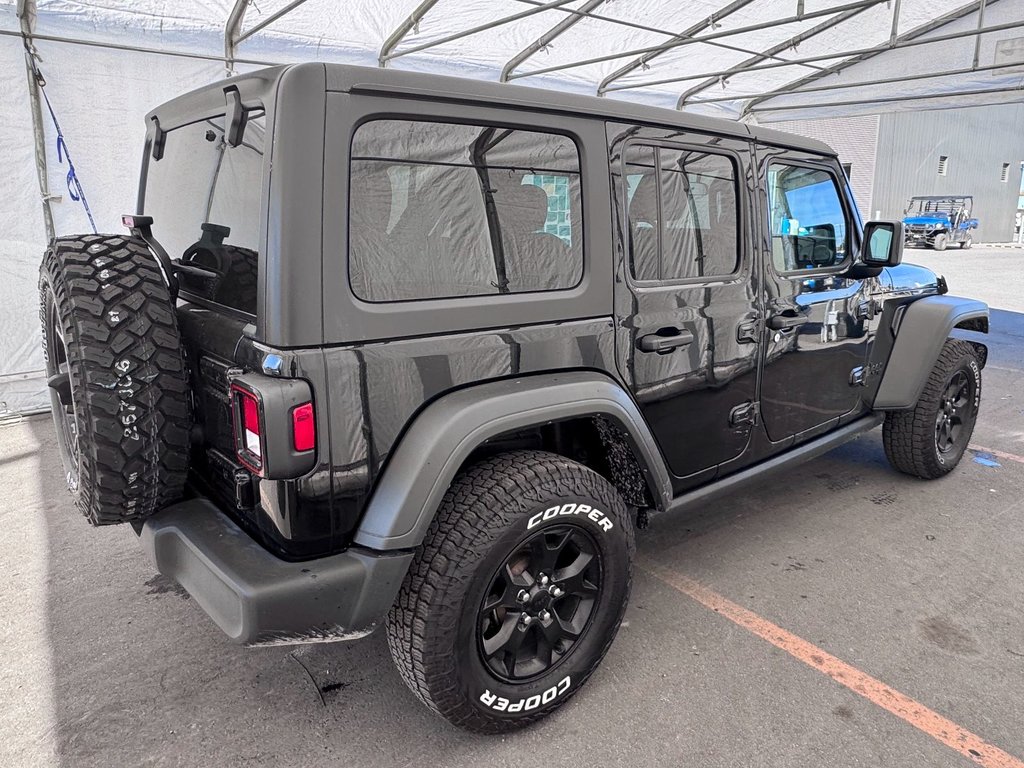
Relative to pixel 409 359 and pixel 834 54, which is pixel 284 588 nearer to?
pixel 409 359

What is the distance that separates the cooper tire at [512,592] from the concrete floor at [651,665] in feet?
0.60

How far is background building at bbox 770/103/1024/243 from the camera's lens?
87.1 ft

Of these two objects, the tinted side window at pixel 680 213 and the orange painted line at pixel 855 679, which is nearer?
the orange painted line at pixel 855 679

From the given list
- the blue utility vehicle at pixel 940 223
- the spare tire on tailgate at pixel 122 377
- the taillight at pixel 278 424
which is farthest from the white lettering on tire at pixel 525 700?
the blue utility vehicle at pixel 940 223

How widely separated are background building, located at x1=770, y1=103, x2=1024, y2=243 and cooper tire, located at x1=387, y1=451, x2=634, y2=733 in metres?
24.6

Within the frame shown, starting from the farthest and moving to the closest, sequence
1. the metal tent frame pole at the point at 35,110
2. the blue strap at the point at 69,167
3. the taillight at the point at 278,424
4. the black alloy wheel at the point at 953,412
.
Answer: the blue strap at the point at 69,167, the metal tent frame pole at the point at 35,110, the black alloy wheel at the point at 953,412, the taillight at the point at 278,424

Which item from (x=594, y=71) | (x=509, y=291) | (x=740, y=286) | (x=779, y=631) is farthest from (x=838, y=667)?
(x=594, y=71)

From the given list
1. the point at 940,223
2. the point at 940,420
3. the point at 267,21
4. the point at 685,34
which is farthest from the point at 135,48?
the point at 940,223

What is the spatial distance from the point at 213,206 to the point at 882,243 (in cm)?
282

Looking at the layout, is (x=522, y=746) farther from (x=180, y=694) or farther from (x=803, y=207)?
(x=803, y=207)

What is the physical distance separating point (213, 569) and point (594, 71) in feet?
27.4

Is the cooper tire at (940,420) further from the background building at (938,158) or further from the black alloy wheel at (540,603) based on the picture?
the background building at (938,158)

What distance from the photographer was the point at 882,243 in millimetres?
3223

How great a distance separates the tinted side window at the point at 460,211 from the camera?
1764mm
